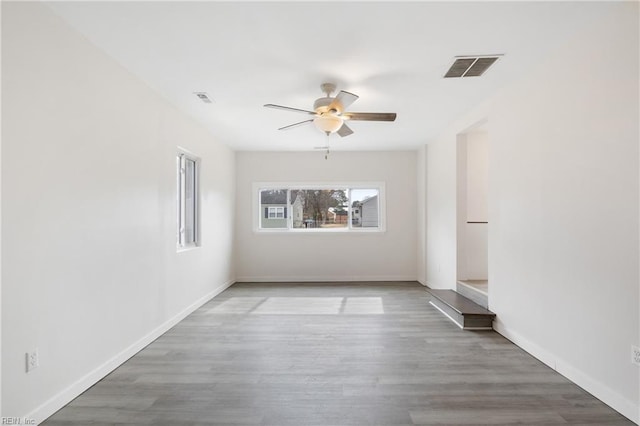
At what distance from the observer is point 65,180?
232cm

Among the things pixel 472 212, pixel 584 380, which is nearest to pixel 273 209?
pixel 472 212

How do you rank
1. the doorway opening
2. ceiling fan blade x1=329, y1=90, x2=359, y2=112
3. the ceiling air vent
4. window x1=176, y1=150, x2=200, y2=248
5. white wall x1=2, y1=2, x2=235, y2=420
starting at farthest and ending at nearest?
the doorway opening, window x1=176, y1=150, x2=200, y2=248, the ceiling air vent, ceiling fan blade x1=329, y1=90, x2=359, y2=112, white wall x1=2, y1=2, x2=235, y2=420

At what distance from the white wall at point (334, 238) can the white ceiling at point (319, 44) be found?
277 centimetres

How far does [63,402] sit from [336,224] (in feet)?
17.1

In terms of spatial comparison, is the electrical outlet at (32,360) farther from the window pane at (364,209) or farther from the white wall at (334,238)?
the window pane at (364,209)

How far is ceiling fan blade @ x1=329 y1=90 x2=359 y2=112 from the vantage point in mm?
3045

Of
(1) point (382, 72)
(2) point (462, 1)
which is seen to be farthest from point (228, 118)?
(2) point (462, 1)

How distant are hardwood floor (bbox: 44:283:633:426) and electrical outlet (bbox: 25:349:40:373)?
14.4 inches

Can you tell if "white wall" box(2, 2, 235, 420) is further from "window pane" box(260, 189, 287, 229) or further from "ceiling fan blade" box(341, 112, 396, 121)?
"window pane" box(260, 189, 287, 229)

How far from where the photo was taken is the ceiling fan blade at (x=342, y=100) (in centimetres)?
304

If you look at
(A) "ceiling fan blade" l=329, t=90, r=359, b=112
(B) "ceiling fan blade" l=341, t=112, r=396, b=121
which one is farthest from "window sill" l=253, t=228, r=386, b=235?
(A) "ceiling fan blade" l=329, t=90, r=359, b=112

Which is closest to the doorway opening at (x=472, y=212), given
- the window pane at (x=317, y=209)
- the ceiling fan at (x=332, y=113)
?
the ceiling fan at (x=332, y=113)

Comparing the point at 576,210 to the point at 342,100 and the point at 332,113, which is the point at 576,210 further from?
the point at 332,113

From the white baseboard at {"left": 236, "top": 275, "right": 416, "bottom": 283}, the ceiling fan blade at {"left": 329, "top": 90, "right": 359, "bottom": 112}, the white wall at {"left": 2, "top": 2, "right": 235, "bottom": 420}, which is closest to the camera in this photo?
the white wall at {"left": 2, "top": 2, "right": 235, "bottom": 420}
